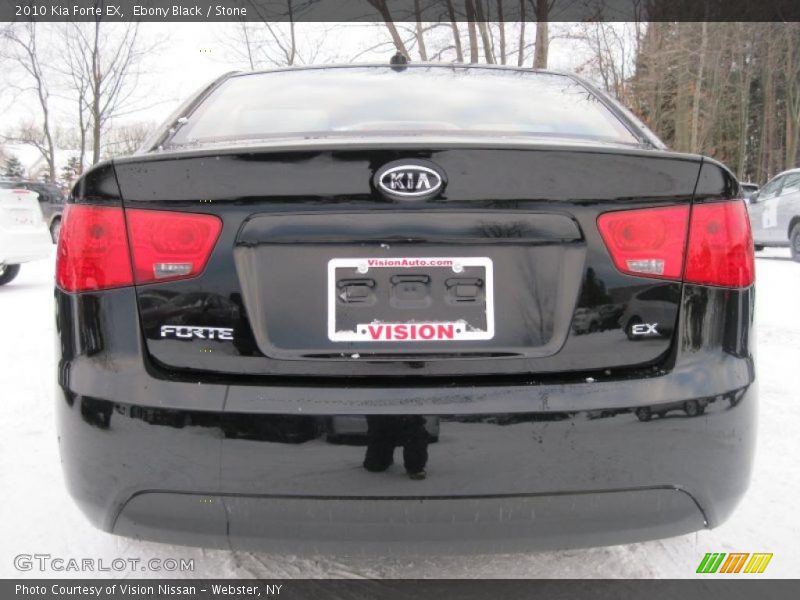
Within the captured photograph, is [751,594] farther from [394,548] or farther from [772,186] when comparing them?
[772,186]

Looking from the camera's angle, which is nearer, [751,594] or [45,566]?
[751,594]

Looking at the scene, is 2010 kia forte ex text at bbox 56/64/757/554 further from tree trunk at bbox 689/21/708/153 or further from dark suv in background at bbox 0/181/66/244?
tree trunk at bbox 689/21/708/153

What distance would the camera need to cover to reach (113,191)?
5.01 feet

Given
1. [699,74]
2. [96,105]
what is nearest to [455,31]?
[699,74]

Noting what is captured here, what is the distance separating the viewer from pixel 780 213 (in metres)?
11.7

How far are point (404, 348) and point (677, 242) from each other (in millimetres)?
657

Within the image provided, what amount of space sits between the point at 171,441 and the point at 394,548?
0.53m

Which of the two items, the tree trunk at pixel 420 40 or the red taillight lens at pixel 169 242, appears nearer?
the red taillight lens at pixel 169 242

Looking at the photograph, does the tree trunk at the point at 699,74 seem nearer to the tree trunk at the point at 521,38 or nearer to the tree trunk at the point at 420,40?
the tree trunk at the point at 521,38

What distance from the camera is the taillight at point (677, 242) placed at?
150cm

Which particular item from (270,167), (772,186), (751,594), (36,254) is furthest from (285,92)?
(772,186)

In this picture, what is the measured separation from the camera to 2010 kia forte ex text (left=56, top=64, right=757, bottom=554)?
1.44m

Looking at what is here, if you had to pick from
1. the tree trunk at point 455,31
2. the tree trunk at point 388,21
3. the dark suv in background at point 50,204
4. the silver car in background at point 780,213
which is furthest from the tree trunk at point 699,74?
the dark suv in background at point 50,204

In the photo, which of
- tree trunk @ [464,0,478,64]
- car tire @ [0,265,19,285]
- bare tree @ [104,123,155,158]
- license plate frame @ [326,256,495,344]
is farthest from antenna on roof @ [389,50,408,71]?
bare tree @ [104,123,155,158]
